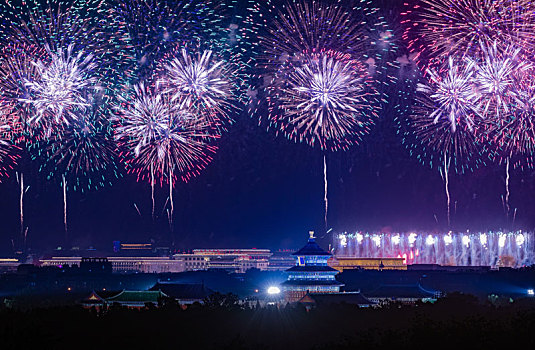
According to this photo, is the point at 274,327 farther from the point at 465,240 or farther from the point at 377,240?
the point at 377,240

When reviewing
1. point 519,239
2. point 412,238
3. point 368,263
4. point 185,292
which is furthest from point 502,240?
point 185,292

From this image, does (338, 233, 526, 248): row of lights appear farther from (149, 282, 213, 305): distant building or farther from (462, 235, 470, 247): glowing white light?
(149, 282, 213, 305): distant building

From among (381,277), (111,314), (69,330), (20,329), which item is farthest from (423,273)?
(20,329)

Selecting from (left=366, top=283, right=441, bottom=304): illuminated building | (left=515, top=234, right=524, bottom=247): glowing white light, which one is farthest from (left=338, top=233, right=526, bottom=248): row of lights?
(left=366, top=283, right=441, bottom=304): illuminated building

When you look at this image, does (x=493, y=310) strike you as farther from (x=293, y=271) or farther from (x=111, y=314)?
(x=111, y=314)

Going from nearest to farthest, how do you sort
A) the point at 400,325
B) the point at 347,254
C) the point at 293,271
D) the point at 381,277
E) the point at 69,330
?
the point at 69,330
the point at 400,325
the point at 293,271
the point at 381,277
the point at 347,254

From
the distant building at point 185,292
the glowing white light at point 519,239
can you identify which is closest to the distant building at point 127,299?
the distant building at point 185,292

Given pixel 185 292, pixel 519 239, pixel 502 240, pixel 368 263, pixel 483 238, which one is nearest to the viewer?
pixel 185 292
